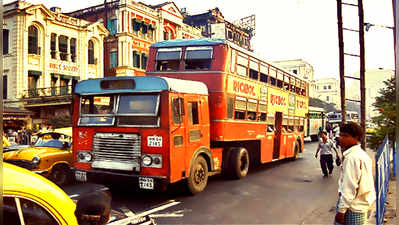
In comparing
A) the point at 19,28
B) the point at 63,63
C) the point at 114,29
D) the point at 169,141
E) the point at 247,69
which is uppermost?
the point at 114,29

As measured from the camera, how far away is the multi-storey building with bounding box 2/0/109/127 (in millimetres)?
26000

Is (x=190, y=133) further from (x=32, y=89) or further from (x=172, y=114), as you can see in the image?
(x=32, y=89)

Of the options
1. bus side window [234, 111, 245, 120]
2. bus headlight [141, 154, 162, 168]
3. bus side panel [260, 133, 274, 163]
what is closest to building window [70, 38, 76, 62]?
bus side panel [260, 133, 274, 163]

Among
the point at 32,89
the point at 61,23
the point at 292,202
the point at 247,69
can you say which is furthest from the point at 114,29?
the point at 292,202

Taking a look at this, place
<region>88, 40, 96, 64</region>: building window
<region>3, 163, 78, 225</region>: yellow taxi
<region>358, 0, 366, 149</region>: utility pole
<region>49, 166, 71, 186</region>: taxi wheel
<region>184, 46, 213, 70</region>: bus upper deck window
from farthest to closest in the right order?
<region>88, 40, 96, 64</region>: building window < <region>358, 0, 366, 149</region>: utility pole < <region>184, 46, 213, 70</region>: bus upper deck window < <region>49, 166, 71, 186</region>: taxi wheel < <region>3, 163, 78, 225</region>: yellow taxi

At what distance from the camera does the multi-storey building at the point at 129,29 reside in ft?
112

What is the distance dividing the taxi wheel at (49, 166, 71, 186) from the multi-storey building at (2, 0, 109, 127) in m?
16.4

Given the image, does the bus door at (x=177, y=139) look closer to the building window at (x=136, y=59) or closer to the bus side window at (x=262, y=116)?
the bus side window at (x=262, y=116)

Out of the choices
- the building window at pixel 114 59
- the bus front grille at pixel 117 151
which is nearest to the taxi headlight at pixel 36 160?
the bus front grille at pixel 117 151

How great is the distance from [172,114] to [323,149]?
6935 mm

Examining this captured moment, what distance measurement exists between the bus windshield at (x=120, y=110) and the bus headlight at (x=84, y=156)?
27.3 inches

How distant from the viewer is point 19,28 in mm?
25812

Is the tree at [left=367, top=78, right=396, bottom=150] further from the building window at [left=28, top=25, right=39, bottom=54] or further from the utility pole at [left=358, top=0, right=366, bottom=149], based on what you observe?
the building window at [left=28, top=25, right=39, bottom=54]

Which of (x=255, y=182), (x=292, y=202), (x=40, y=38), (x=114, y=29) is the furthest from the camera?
(x=114, y=29)
